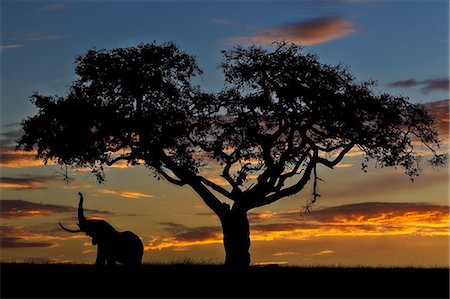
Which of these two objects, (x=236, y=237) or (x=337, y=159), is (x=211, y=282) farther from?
(x=337, y=159)

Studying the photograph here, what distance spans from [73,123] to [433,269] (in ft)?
69.6

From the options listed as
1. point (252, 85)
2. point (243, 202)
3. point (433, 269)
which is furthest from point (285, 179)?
point (433, 269)

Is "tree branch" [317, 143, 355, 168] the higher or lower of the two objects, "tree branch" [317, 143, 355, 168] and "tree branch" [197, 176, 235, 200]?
the higher

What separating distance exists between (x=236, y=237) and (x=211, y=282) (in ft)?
26.3

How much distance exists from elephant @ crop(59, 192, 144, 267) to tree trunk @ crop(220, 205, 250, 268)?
5.32 m

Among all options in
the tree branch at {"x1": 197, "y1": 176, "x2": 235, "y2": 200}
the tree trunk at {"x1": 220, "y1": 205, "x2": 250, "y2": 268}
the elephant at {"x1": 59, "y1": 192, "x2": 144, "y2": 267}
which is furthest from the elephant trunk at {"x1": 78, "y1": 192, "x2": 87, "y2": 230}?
the tree trunk at {"x1": 220, "y1": 205, "x2": 250, "y2": 268}

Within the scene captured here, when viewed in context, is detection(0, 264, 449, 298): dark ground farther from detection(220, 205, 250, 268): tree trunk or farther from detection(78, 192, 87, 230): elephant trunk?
detection(78, 192, 87, 230): elephant trunk

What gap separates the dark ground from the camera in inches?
1134

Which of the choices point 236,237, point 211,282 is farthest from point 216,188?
point 211,282

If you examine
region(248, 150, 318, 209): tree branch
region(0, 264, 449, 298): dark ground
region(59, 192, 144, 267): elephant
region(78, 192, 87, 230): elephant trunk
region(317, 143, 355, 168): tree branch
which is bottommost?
region(0, 264, 449, 298): dark ground

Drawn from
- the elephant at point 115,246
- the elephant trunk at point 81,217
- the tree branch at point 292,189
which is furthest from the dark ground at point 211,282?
the tree branch at point 292,189

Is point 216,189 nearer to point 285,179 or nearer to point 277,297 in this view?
point 285,179

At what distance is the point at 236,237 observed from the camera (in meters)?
39.7

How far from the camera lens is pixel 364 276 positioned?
36.0 meters
